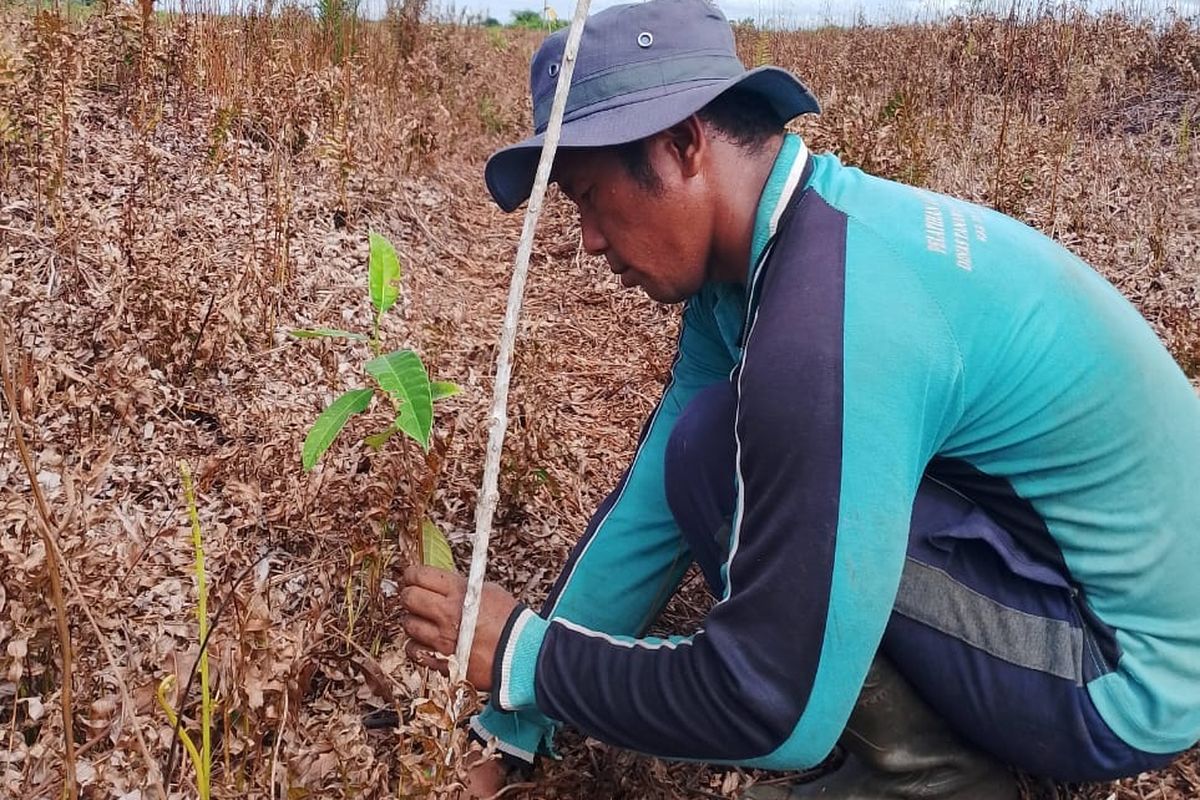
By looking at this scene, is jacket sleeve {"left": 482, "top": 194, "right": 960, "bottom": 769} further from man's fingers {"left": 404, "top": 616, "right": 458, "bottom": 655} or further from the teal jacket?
man's fingers {"left": 404, "top": 616, "right": 458, "bottom": 655}

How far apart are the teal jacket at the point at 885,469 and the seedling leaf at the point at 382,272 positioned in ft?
1.94

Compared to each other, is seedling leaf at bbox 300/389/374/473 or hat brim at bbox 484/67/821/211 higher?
hat brim at bbox 484/67/821/211

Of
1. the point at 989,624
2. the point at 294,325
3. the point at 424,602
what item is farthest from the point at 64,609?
the point at 294,325

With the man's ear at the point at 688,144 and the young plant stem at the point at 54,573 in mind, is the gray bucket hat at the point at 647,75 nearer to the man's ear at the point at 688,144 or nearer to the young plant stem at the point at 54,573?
the man's ear at the point at 688,144

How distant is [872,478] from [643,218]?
21.1 inches

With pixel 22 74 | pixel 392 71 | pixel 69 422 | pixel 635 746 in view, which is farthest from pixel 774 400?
pixel 392 71

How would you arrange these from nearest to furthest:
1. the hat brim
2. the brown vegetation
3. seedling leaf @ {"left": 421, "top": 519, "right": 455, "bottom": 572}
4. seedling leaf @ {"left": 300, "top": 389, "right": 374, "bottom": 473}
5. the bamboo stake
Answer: the bamboo stake, the hat brim, seedling leaf @ {"left": 300, "top": 389, "right": 374, "bottom": 473}, the brown vegetation, seedling leaf @ {"left": 421, "top": 519, "right": 455, "bottom": 572}

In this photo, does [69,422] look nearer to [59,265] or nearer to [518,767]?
[59,265]

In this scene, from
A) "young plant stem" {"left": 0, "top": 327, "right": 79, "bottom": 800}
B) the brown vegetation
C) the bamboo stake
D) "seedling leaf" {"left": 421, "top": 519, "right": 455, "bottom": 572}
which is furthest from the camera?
"seedling leaf" {"left": 421, "top": 519, "right": 455, "bottom": 572}

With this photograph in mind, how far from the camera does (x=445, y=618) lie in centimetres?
147

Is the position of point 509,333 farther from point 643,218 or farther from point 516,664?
point 516,664

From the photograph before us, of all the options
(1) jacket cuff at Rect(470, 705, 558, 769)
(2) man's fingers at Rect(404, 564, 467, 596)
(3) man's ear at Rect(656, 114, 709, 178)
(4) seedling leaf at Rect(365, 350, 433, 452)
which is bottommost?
(1) jacket cuff at Rect(470, 705, 558, 769)

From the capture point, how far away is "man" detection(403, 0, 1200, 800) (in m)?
1.16

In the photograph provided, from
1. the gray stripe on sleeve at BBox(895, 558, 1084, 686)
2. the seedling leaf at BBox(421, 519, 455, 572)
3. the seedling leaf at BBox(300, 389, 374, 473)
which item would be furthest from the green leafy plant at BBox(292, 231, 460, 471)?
the gray stripe on sleeve at BBox(895, 558, 1084, 686)
